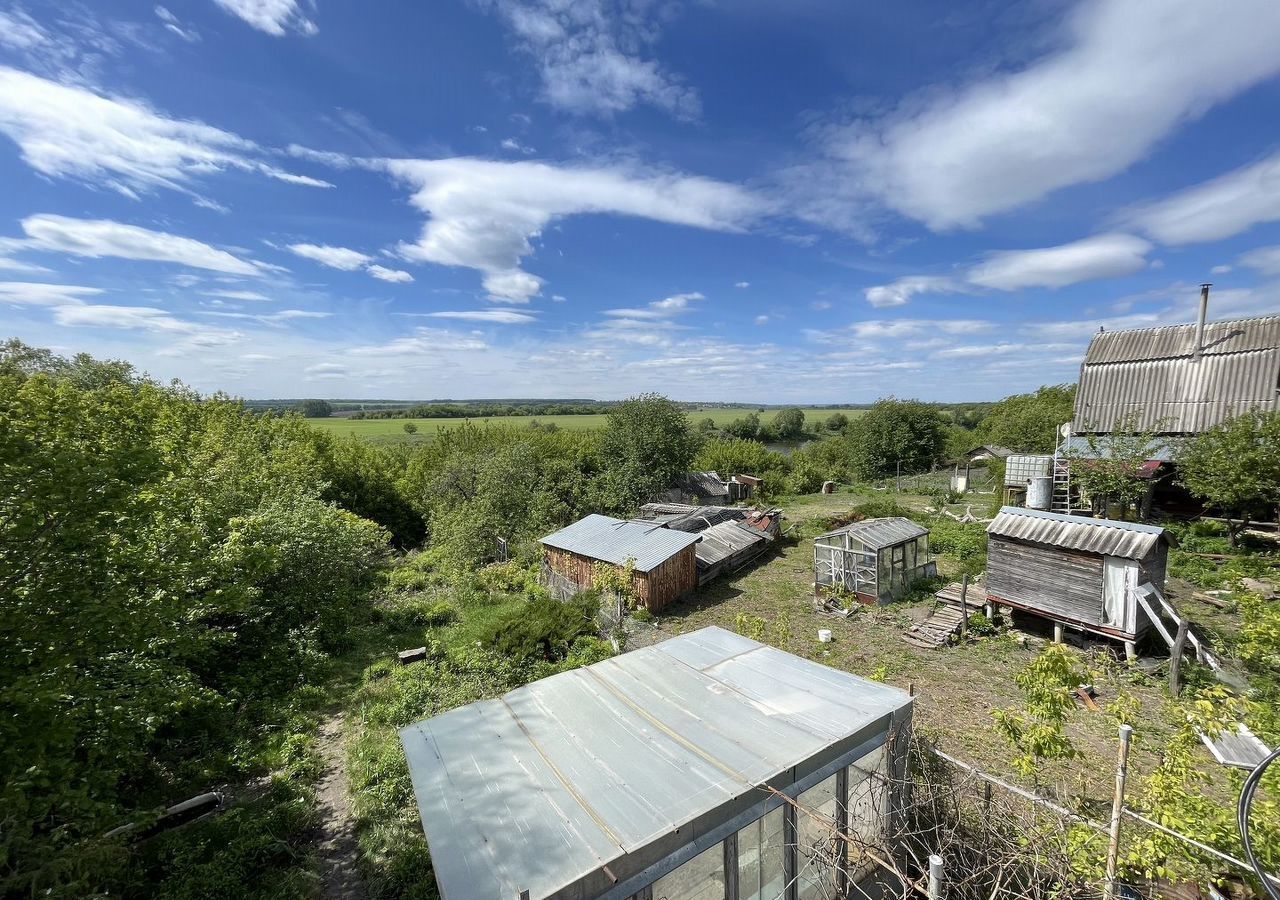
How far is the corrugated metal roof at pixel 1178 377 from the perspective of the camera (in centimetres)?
1964

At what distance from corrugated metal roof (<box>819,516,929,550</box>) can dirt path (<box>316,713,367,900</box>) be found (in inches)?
582

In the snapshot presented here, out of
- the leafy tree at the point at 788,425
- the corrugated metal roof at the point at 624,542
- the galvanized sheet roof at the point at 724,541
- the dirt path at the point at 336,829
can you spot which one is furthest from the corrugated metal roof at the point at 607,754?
the leafy tree at the point at 788,425

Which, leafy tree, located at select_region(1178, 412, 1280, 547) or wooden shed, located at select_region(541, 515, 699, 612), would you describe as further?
wooden shed, located at select_region(541, 515, 699, 612)

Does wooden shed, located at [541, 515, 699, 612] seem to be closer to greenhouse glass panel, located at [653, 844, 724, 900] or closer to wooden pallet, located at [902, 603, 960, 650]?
wooden pallet, located at [902, 603, 960, 650]

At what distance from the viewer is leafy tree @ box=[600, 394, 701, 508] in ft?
97.6

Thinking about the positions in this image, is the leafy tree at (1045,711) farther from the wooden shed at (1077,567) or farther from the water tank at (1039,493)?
the water tank at (1039,493)

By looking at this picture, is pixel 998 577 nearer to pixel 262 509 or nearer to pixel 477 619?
pixel 477 619

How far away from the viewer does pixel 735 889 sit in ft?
16.0

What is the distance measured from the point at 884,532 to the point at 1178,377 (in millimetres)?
16273

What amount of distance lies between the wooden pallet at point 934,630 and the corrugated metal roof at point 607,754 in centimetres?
819

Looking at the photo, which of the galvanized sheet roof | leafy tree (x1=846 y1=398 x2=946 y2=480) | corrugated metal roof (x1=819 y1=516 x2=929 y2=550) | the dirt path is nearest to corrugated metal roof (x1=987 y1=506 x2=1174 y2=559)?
corrugated metal roof (x1=819 y1=516 x2=929 y2=550)

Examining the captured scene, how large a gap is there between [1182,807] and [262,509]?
21224 mm

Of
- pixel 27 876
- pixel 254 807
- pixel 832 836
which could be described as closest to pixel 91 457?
pixel 27 876

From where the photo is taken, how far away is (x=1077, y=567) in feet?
41.1
